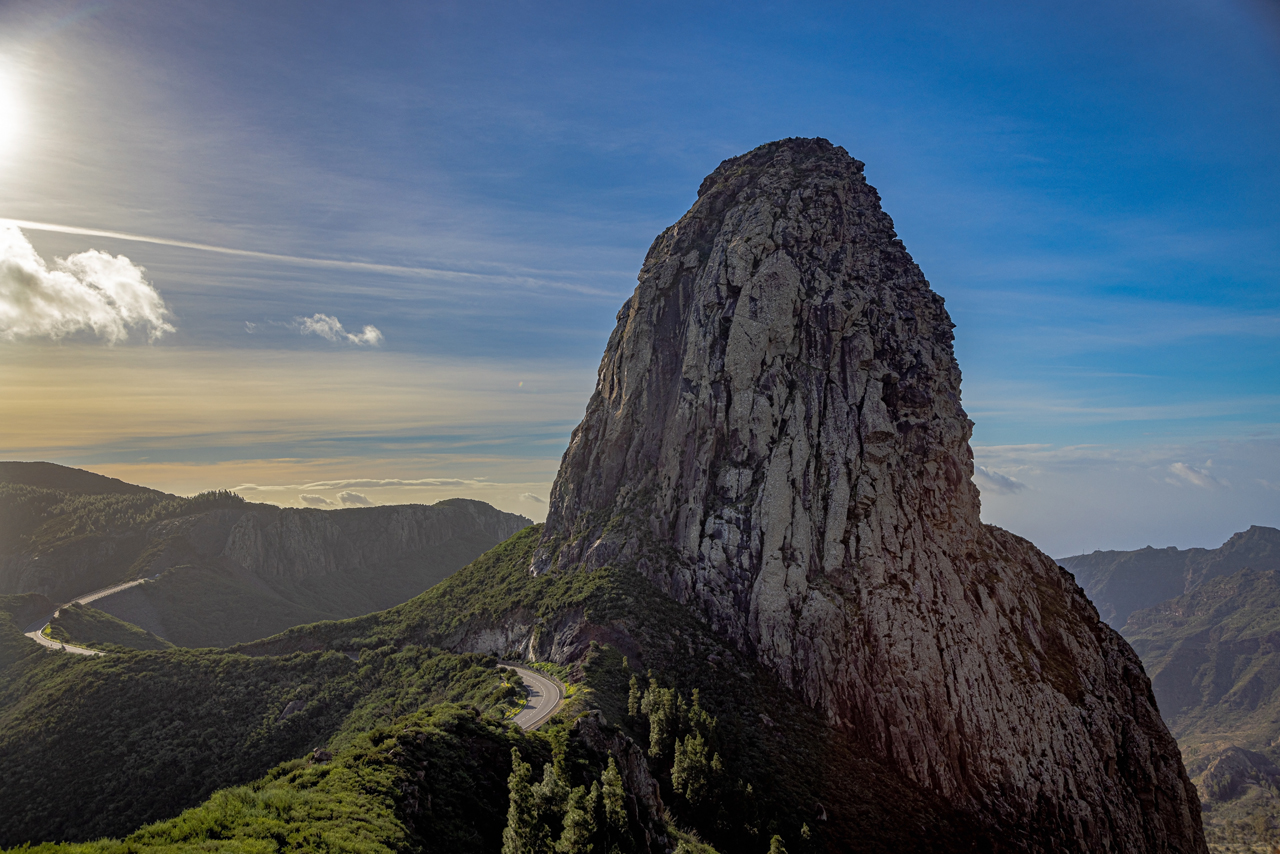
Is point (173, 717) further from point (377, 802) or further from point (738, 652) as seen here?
point (738, 652)

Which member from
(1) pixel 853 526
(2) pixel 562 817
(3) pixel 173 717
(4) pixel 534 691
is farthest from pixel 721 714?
(3) pixel 173 717

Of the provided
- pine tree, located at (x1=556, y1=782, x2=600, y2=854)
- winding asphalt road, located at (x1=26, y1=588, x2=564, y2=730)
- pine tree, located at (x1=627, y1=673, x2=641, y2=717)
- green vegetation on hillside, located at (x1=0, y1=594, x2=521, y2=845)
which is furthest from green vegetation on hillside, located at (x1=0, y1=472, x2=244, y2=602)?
pine tree, located at (x1=556, y1=782, x2=600, y2=854)

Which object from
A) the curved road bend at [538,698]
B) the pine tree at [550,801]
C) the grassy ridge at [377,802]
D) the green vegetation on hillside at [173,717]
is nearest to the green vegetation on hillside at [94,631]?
the green vegetation on hillside at [173,717]

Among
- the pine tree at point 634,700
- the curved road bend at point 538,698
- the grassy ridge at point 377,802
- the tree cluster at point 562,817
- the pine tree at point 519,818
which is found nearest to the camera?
the grassy ridge at point 377,802

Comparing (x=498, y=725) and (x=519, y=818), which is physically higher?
(x=519, y=818)

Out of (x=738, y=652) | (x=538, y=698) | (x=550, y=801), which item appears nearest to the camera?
(x=550, y=801)

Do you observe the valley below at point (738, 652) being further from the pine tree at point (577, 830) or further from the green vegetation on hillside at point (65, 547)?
the green vegetation on hillside at point (65, 547)
